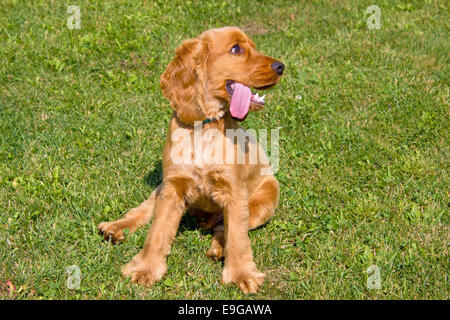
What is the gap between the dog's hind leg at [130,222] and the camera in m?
3.79

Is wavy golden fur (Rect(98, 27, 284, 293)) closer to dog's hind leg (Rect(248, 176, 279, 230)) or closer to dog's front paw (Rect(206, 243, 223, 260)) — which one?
dog's front paw (Rect(206, 243, 223, 260))

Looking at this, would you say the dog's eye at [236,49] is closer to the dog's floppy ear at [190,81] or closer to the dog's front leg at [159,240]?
the dog's floppy ear at [190,81]

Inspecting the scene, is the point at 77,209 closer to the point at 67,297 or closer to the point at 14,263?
the point at 14,263

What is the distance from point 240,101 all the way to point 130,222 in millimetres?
1322

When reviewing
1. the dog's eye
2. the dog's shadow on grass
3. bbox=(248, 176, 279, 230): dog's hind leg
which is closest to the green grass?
the dog's shadow on grass

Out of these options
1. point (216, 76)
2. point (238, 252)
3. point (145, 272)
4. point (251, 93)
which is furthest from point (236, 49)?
point (145, 272)

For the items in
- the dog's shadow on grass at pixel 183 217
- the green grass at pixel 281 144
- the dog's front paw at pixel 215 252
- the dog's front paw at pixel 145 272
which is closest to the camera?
the dog's front paw at pixel 145 272

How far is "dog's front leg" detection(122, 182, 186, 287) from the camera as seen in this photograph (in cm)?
344

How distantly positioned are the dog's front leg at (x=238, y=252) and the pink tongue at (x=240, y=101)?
23.6 inches

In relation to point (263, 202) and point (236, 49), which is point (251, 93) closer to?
point (236, 49)

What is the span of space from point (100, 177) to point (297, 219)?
1.80 m

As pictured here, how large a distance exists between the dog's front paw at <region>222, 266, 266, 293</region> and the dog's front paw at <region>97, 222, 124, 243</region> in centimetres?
87

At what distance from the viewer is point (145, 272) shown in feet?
11.2

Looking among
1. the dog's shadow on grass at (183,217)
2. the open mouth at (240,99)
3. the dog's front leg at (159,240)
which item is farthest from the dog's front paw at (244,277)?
the open mouth at (240,99)
